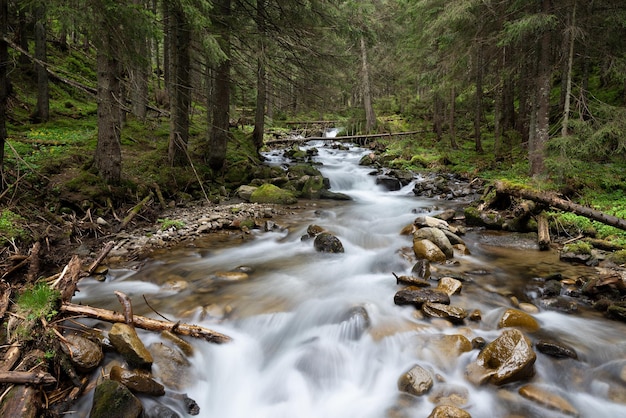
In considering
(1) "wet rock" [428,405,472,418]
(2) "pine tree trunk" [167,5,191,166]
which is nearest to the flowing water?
(1) "wet rock" [428,405,472,418]

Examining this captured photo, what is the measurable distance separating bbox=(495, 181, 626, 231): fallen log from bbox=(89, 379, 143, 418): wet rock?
751 centimetres

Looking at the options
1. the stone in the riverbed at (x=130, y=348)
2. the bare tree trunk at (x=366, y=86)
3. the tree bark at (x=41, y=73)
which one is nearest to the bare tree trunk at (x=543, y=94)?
the stone in the riverbed at (x=130, y=348)

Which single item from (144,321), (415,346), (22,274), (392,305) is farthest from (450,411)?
(22,274)

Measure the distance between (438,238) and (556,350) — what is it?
10.8ft

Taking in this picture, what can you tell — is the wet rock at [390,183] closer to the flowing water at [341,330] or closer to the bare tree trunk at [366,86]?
the flowing water at [341,330]

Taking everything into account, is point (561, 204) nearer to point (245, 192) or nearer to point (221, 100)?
point (245, 192)

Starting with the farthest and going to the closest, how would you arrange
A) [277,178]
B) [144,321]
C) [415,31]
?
[415,31]
[277,178]
[144,321]

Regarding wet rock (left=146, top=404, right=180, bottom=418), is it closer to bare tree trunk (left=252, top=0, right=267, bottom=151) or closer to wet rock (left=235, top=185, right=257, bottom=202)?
wet rock (left=235, top=185, right=257, bottom=202)

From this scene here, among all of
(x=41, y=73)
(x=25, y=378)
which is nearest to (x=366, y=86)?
(x=41, y=73)

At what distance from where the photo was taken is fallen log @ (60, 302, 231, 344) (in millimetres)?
3758

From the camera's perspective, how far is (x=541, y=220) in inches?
315

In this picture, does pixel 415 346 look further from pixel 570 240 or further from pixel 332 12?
pixel 332 12

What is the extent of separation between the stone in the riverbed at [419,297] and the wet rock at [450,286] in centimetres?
24

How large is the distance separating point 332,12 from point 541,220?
819cm
